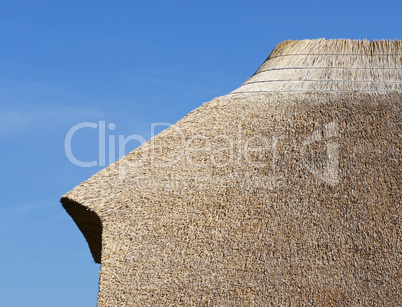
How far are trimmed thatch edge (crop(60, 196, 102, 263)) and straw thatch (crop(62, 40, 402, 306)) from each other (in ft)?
0.17

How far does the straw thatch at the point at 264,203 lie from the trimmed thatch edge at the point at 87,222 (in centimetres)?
5

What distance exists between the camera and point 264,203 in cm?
874

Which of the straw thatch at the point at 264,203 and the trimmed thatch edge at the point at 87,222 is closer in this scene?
the straw thatch at the point at 264,203

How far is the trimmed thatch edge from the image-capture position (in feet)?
31.0

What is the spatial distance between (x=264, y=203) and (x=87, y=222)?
3047 mm

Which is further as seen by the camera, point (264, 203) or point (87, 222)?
point (87, 222)

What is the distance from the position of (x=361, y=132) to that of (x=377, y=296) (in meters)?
2.38

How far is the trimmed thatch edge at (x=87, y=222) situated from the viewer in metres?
9.46

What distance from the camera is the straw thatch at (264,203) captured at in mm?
8211

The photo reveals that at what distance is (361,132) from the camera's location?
30.3 feet

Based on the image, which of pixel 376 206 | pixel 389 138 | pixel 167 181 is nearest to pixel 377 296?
pixel 376 206

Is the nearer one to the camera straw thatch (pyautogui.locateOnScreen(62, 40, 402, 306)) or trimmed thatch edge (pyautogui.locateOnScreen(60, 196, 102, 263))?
→ straw thatch (pyautogui.locateOnScreen(62, 40, 402, 306))

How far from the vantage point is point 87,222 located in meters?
10.2

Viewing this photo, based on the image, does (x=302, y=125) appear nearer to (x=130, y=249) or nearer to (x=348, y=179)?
(x=348, y=179)
